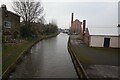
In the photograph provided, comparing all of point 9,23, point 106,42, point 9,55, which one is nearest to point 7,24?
point 9,23

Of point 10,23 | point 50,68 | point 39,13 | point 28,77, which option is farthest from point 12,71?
point 39,13

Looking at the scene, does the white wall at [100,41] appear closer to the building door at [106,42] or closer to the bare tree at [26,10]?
the building door at [106,42]

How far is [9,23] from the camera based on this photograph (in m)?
33.8

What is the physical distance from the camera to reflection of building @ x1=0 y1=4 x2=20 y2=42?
31.0 meters

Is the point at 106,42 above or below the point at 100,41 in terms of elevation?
below

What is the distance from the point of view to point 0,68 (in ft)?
40.6

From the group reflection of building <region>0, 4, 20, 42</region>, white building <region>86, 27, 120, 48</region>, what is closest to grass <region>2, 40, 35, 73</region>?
reflection of building <region>0, 4, 20, 42</region>

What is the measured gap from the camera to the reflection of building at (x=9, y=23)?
30969 mm

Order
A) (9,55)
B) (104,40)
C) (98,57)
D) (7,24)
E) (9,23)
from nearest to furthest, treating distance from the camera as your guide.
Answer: (9,55) < (98,57) < (104,40) < (7,24) < (9,23)

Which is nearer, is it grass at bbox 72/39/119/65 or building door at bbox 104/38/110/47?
grass at bbox 72/39/119/65

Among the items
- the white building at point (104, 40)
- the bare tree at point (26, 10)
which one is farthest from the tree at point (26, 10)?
the white building at point (104, 40)

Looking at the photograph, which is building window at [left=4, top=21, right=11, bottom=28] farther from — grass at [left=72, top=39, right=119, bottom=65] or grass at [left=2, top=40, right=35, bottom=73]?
grass at [left=72, top=39, right=119, bottom=65]

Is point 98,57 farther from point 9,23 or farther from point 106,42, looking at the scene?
point 9,23

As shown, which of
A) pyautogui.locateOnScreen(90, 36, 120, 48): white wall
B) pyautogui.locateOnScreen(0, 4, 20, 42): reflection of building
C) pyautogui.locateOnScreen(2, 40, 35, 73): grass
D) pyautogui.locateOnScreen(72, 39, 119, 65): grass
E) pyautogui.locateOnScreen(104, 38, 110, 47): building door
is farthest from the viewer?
pyautogui.locateOnScreen(0, 4, 20, 42): reflection of building
